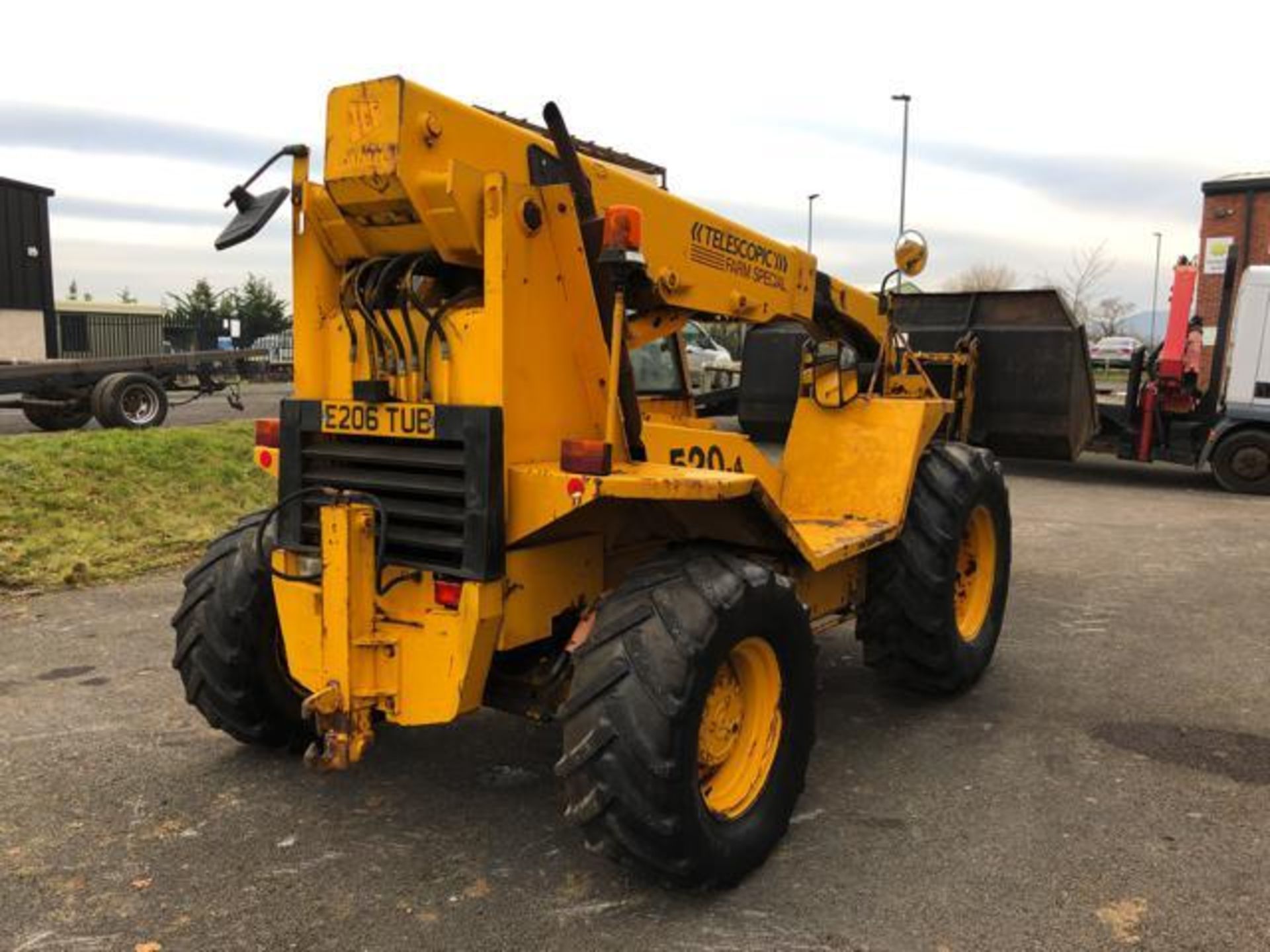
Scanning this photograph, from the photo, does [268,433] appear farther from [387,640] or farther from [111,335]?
[111,335]

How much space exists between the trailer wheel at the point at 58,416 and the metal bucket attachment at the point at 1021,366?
1077 centimetres

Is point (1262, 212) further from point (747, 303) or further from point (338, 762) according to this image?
point (338, 762)

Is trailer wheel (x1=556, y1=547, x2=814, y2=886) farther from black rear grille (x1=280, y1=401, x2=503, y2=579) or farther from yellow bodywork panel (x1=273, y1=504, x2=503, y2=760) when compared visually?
black rear grille (x1=280, y1=401, x2=503, y2=579)

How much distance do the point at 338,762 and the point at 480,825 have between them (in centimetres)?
63

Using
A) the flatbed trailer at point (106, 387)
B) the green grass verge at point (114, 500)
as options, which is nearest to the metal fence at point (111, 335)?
the flatbed trailer at point (106, 387)

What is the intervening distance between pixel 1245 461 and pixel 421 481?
41.2 feet

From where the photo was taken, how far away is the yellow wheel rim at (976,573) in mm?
5438

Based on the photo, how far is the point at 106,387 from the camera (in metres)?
13.0

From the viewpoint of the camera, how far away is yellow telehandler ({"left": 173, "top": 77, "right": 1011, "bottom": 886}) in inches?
122

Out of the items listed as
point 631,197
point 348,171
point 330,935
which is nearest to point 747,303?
point 631,197

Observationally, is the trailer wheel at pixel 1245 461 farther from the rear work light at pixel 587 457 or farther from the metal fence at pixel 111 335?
the metal fence at pixel 111 335

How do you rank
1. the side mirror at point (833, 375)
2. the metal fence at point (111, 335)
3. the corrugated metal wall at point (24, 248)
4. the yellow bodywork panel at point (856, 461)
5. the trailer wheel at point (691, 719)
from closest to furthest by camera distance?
the trailer wheel at point (691, 719), the yellow bodywork panel at point (856, 461), the side mirror at point (833, 375), the corrugated metal wall at point (24, 248), the metal fence at point (111, 335)

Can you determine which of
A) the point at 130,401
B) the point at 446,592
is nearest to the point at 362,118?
the point at 446,592

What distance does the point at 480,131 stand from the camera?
10.7 ft
